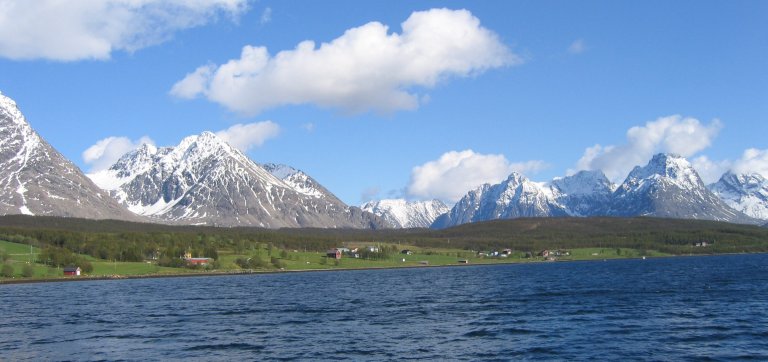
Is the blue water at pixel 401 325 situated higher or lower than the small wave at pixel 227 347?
higher

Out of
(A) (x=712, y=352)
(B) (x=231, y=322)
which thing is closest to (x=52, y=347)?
(B) (x=231, y=322)

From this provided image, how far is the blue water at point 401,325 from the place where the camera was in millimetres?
68812

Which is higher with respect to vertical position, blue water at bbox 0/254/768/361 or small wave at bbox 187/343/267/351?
blue water at bbox 0/254/768/361

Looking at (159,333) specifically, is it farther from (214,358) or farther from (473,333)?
(473,333)

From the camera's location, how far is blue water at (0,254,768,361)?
226ft

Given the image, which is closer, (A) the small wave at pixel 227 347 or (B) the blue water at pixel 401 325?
(B) the blue water at pixel 401 325

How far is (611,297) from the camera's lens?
123750 mm

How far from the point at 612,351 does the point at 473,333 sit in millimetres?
17178

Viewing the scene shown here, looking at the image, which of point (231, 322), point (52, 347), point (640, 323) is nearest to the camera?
point (52, 347)

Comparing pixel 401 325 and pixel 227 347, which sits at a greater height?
pixel 401 325

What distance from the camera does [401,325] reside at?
89.4 m

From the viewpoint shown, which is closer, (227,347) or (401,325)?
(227,347)

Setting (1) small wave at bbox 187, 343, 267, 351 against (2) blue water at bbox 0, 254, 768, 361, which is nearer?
(2) blue water at bbox 0, 254, 768, 361

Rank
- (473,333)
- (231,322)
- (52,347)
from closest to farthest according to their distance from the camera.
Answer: (52,347)
(473,333)
(231,322)
